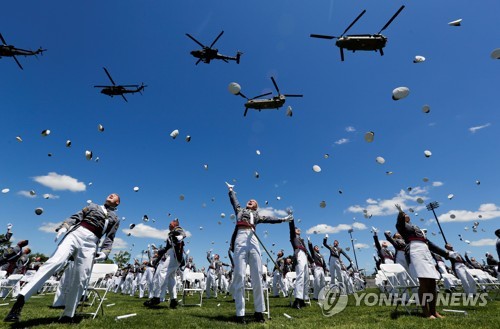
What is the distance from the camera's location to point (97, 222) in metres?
5.88

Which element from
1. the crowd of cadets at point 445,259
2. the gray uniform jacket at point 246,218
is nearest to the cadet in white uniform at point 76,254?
the gray uniform jacket at point 246,218

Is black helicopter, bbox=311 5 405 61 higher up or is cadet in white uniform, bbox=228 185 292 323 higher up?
black helicopter, bbox=311 5 405 61

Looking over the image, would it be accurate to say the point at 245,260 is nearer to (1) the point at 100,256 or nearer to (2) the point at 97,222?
(1) the point at 100,256

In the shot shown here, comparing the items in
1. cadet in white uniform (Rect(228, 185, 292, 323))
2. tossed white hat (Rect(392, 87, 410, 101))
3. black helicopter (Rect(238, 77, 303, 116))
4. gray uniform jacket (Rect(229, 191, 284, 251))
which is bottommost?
cadet in white uniform (Rect(228, 185, 292, 323))

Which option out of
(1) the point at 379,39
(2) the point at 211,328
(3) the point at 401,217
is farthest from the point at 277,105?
(2) the point at 211,328

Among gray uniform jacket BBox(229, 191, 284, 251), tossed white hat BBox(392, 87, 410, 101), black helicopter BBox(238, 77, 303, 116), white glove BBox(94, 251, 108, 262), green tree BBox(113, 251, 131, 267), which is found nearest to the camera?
white glove BBox(94, 251, 108, 262)

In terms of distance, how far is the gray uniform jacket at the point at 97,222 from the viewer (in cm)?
576

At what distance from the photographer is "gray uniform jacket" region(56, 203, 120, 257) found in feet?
18.9

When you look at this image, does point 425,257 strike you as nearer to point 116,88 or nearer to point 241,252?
point 241,252

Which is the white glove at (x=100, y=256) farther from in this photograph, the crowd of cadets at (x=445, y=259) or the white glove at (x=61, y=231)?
the crowd of cadets at (x=445, y=259)

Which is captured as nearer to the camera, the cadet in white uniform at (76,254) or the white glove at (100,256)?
the cadet in white uniform at (76,254)

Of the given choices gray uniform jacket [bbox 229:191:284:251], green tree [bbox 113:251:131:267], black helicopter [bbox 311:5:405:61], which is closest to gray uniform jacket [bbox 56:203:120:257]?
gray uniform jacket [bbox 229:191:284:251]

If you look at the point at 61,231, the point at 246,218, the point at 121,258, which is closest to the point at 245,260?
the point at 246,218

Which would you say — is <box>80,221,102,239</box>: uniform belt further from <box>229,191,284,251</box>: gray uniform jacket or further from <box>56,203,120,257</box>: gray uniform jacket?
<box>229,191,284,251</box>: gray uniform jacket
